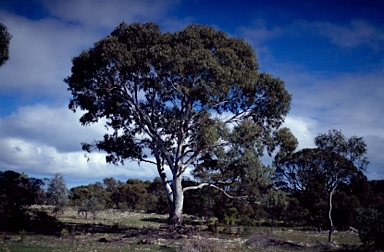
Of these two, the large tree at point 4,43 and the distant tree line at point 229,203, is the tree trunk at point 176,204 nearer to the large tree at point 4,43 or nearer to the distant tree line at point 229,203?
the distant tree line at point 229,203

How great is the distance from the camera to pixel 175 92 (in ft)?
107

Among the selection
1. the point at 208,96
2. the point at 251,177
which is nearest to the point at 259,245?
the point at 251,177

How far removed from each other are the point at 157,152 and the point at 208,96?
26.6 feet

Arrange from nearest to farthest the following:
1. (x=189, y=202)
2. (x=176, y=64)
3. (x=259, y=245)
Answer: (x=259, y=245)
(x=176, y=64)
(x=189, y=202)

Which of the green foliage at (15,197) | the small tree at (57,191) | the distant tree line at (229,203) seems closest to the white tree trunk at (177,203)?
the distant tree line at (229,203)

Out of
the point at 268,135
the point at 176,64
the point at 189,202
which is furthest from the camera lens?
the point at 189,202

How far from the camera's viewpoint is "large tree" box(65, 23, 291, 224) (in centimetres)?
2991

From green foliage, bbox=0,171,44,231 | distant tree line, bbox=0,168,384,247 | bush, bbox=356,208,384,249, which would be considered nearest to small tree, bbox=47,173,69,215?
distant tree line, bbox=0,168,384,247

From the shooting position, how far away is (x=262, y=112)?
1355 inches

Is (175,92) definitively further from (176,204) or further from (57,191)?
(57,191)

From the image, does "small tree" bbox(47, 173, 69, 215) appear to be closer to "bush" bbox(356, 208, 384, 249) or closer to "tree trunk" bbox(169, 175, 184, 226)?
"tree trunk" bbox(169, 175, 184, 226)

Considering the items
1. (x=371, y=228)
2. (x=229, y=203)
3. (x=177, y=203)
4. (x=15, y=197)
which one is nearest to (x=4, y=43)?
(x=15, y=197)

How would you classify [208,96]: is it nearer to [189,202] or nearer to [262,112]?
[262,112]

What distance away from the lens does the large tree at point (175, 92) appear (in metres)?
29.9
